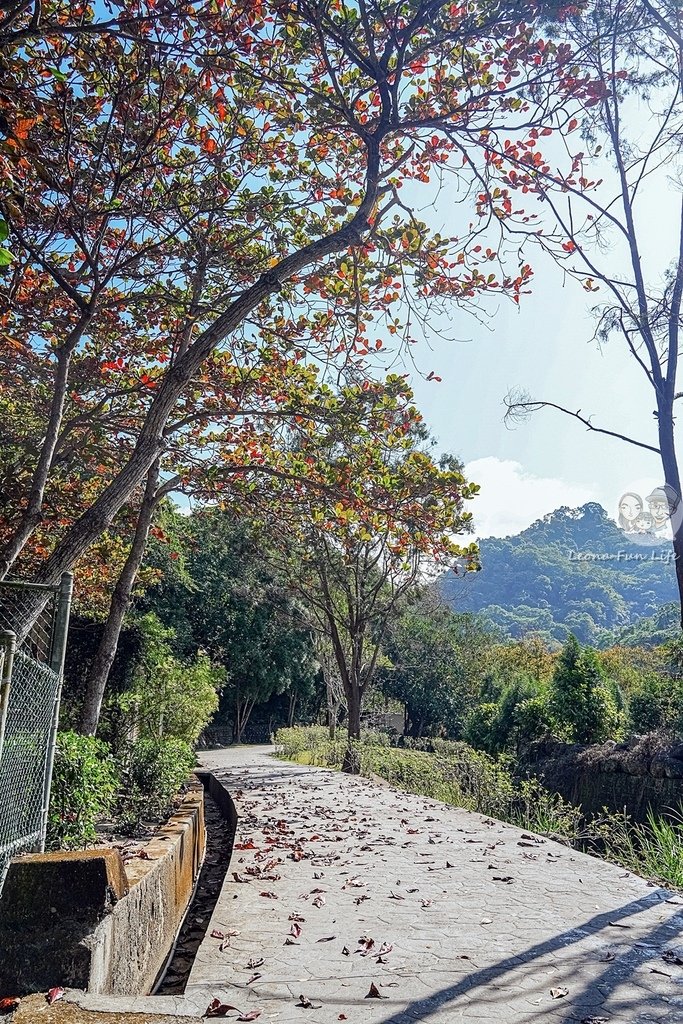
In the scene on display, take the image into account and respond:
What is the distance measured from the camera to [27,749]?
4324 millimetres

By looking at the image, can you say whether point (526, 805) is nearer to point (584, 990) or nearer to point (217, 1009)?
point (584, 990)

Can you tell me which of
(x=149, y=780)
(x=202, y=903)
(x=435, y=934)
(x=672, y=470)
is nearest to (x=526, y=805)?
(x=202, y=903)

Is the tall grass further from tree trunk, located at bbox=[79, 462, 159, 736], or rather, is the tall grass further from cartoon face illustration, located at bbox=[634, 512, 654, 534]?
tree trunk, located at bbox=[79, 462, 159, 736]

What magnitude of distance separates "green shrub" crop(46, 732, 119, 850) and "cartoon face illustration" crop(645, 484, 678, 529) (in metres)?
5.30

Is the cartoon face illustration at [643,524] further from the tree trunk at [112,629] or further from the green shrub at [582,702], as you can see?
the green shrub at [582,702]

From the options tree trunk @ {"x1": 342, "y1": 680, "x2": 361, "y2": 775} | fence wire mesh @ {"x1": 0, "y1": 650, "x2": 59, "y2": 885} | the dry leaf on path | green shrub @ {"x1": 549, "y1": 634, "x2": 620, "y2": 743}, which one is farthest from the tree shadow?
green shrub @ {"x1": 549, "y1": 634, "x2": 620, "y2": 743}

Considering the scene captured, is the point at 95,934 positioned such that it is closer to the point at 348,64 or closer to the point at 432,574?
the point at 348,64

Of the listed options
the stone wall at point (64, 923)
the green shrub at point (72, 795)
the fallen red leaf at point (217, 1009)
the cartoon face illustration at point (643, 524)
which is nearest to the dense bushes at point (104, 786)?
the green shrub at point (72, 795)

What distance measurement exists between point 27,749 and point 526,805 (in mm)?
9276

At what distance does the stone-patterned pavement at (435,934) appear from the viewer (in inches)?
139

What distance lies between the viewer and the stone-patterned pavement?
139 inches

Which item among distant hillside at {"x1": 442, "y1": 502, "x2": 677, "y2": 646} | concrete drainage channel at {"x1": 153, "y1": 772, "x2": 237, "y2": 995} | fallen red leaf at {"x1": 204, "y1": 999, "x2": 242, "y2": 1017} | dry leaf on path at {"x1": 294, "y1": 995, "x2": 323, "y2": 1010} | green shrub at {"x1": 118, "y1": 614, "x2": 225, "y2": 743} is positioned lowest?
concrete drainage channel at {"x1": 153, "y1": 772, "x2": 237, "y2": 995}

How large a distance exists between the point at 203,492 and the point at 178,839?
4233mm

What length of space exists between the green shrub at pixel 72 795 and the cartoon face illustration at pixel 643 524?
6.73 meters
